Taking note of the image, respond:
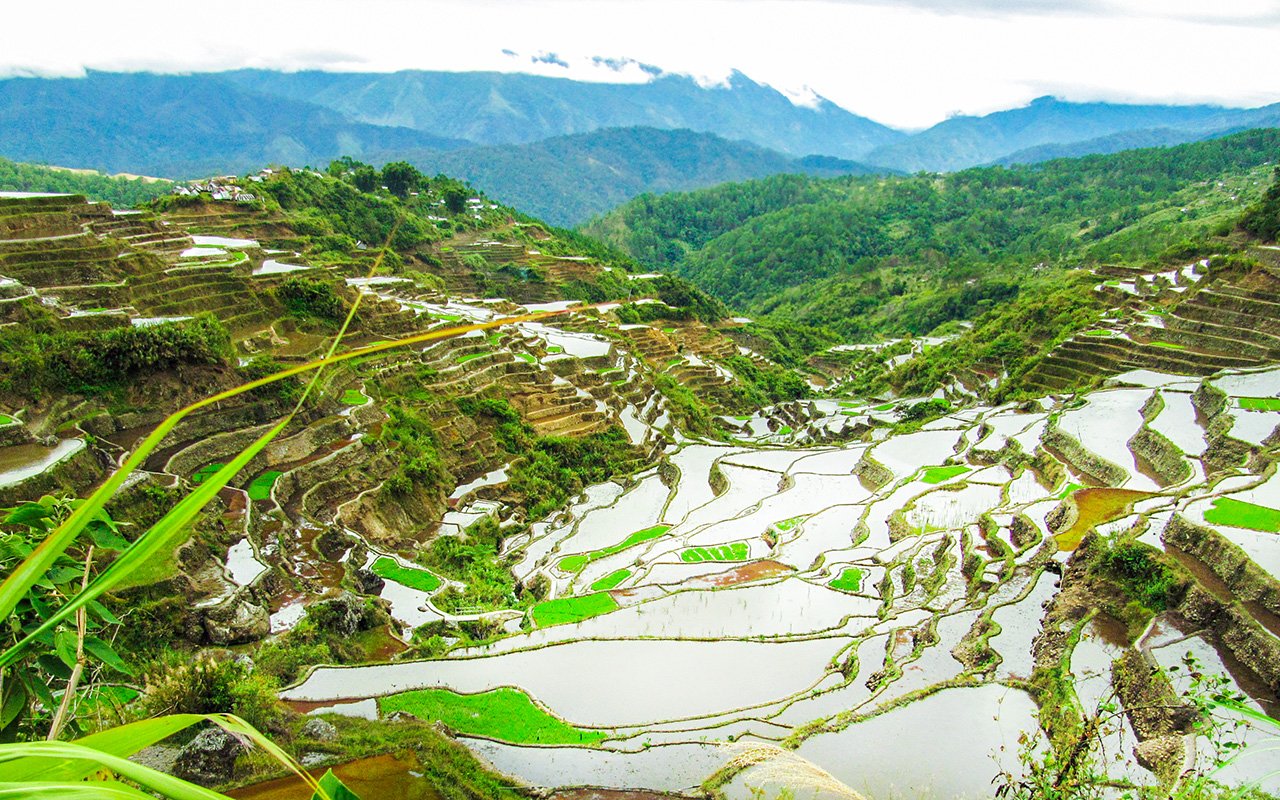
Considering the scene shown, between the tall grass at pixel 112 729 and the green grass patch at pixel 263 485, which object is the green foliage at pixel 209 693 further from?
the green grass patch at pixel 263 485

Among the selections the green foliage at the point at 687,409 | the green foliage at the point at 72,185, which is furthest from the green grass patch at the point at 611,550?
the green foliage at the point at 72,185

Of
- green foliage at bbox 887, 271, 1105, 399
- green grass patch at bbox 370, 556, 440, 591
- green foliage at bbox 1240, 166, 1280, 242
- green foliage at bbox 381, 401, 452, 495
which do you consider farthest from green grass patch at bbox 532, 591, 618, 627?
green foliage at bbox 1240, 166, 1280, 242

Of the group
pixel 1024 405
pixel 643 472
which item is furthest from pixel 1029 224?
pixel 643 472

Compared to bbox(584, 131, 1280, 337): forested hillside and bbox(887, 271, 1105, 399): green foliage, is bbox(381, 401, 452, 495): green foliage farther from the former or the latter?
bbox(584, 131, 1280, 337): forested hillside

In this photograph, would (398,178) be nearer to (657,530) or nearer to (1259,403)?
(657,530)

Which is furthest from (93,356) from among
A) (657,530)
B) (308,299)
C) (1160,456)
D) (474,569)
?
(1160,456)
